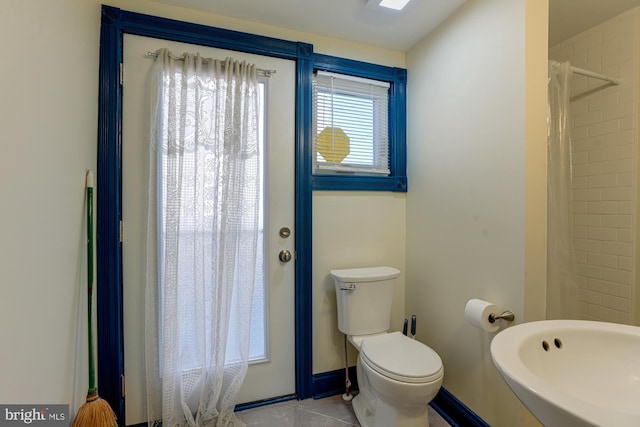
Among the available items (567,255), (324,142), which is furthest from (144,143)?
(567,255)

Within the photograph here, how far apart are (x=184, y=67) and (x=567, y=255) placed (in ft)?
7.07

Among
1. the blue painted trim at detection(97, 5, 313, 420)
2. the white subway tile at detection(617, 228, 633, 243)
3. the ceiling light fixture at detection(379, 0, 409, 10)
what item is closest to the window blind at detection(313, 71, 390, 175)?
the ceiling light fixture at detection(379, 0, 409, 10)

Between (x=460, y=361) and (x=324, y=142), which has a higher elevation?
(x=324, y=142)

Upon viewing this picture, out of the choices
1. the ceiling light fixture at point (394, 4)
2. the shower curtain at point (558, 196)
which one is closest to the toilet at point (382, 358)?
the shower curtain at point (558, 196)

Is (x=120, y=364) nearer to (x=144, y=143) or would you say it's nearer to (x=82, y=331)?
(x=82, y=331)

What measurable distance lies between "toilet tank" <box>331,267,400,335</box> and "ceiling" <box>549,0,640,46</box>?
1750 mm

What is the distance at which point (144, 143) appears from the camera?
1.51m

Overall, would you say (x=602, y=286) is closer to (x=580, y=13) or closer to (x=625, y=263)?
(x=625, y=263)

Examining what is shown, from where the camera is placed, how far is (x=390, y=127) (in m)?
2.03

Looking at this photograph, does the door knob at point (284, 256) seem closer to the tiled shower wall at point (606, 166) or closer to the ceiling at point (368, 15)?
the ceiling at point (368, 15)

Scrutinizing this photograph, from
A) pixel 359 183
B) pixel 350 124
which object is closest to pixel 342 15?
pixel 350 124

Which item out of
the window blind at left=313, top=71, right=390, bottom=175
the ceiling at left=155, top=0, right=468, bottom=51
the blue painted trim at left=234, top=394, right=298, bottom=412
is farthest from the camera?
the window blind at left=313, top=71, right=390, bottom=175

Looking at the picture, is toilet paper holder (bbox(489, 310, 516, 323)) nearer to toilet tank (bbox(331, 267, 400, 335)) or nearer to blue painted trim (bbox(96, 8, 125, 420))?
toilet tank (bbox(331, 267, 400, 335))

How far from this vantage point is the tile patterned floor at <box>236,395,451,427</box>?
5.13 feet
